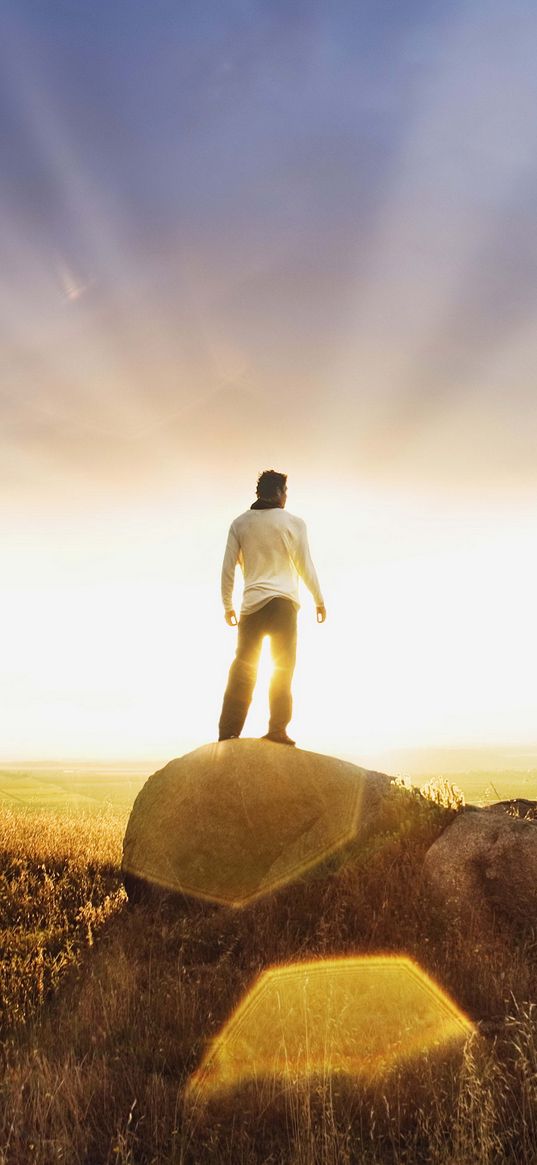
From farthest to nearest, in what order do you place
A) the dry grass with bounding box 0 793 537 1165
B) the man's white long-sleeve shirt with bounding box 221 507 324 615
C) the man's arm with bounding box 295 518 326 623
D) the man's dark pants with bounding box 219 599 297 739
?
the man's arm with bounding box 295 518 326 623
the man's white long-sleeve shirt with bounding box 221 507 324 615
the man's dark pants with bounding box 219 599 297 739
the dry grass with bounding box 0 793 537 1165

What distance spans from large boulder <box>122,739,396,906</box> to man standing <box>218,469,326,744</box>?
493mm

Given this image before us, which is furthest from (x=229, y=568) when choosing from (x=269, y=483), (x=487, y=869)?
(x=487, y=869)

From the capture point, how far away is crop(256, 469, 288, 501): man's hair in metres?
9.27

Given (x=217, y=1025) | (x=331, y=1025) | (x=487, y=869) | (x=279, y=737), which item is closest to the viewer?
(x=331, y=1025)

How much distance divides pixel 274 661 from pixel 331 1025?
14.7 feet

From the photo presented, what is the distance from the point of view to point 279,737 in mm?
8883

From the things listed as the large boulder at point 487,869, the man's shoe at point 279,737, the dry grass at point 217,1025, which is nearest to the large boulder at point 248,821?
the man's shoe at point 279,737

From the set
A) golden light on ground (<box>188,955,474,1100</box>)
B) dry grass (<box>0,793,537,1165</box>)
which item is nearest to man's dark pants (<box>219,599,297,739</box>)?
dry grass (<box>0,793,537,1165</box>)

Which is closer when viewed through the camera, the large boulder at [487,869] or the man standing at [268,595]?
the large boulder at [487,869]

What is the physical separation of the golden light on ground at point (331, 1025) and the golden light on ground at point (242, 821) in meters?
1.91

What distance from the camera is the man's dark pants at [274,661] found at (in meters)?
8.84

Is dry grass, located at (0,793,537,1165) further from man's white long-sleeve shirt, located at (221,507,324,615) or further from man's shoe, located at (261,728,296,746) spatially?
man's white long-sleeve shirt, located at (221,507,324,615)

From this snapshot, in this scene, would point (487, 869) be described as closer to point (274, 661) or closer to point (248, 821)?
point (248, 821)

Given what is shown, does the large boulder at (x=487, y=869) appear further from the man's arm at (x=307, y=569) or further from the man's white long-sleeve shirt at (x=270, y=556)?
the man's white long-sleeve shirt at (x=270, y=556)
